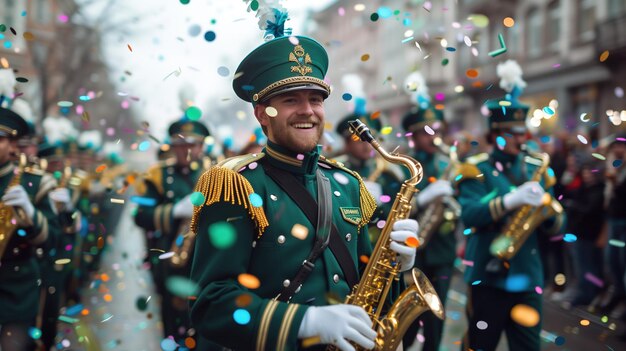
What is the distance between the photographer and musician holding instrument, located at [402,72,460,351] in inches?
217

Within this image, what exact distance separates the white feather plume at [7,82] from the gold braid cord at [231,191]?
9.88 feet

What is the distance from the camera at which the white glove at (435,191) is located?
5.83 meters

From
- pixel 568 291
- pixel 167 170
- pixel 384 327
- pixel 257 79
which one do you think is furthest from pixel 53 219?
pixel 568 291

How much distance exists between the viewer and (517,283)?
4570 millimetres

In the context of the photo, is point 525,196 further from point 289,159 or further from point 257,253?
point 257,253

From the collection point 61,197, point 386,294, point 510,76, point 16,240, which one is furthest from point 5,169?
point 510,76

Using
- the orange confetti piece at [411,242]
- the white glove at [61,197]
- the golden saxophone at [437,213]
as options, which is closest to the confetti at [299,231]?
the orange confetti piece at [411,242]

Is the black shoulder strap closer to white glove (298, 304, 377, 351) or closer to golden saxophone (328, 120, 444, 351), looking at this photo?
golden saxophone (328, 120, 444, 351)

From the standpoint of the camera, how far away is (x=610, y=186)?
7.65 metres

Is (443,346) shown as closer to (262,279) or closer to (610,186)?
(610,186)

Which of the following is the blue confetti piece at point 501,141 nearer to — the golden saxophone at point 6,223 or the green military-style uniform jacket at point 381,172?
the green military-style uniform jacket at point 381,172

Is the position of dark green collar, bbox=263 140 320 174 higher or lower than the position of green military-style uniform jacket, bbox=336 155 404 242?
higher

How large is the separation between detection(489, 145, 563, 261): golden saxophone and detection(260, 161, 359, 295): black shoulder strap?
231 cm

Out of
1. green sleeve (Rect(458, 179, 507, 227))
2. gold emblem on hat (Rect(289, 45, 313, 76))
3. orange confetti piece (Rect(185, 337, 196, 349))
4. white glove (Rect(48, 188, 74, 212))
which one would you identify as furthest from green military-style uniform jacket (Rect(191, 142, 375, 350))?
white glove (Rect(48, 188, 74, 212))
